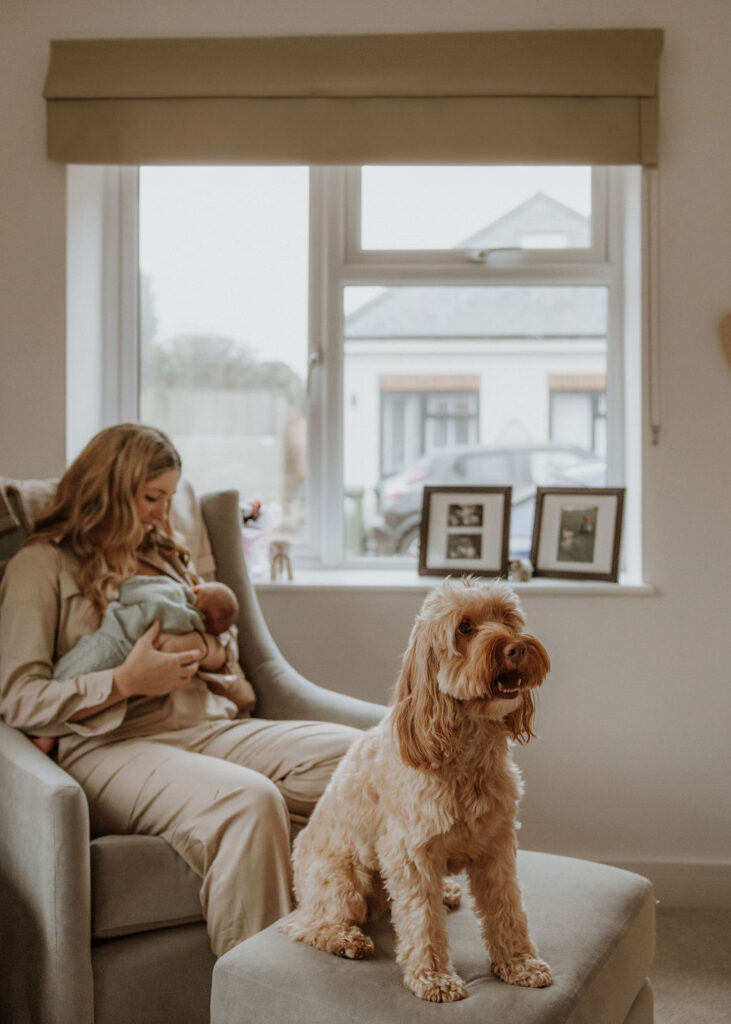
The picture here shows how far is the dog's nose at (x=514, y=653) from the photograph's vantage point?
1.14m

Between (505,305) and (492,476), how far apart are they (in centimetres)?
51

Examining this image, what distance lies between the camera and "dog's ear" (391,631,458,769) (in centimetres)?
120

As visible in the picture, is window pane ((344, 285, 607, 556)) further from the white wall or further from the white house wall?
the white wall

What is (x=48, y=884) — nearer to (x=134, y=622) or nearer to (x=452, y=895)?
(x=134, y=622)

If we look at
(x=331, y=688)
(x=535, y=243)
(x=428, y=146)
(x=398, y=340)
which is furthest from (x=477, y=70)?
(x=331, y=688)

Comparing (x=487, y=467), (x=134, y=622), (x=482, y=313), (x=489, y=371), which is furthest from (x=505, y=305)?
(x=134, y=622)

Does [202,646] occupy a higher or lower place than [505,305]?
lower

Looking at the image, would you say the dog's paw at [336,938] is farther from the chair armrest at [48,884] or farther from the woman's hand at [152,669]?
the woman's hand at [152,669]

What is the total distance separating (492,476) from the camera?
9.39 ft

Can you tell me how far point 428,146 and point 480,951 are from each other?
202cm

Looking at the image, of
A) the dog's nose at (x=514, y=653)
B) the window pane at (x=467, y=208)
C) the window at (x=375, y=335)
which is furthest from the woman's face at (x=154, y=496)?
the window pane at (x=467, y=208)

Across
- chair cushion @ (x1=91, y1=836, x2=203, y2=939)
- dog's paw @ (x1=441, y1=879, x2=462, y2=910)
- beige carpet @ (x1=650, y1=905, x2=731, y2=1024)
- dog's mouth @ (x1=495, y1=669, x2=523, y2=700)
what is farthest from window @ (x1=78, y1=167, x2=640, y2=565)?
dog's mouth @ (x1=495, y1=669, x2=523, y2=700)

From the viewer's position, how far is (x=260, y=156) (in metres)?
2.57

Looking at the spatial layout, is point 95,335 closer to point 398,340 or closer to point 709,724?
point 398,340
